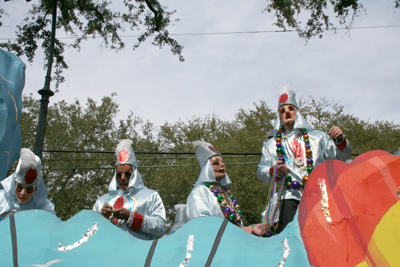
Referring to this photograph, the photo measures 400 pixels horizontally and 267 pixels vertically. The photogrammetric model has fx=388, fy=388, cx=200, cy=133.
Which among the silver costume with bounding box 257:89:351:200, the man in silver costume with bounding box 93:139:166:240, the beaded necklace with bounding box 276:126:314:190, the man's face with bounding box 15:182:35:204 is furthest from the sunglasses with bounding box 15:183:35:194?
the beaded necklace with bounding box 276:126:314:190

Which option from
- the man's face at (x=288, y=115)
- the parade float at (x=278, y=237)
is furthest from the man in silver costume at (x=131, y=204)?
the man's face at (x=288, y=115)

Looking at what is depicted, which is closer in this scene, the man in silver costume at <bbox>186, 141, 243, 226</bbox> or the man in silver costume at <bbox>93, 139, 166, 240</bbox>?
the man in silver costume at <bbox>186, 141, 243, 226</bbox>

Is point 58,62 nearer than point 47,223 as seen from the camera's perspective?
No

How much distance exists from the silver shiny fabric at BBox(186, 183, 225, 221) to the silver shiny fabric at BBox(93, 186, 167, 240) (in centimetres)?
46

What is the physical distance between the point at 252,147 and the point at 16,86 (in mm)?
17791

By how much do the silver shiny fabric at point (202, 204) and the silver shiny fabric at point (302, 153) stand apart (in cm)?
60

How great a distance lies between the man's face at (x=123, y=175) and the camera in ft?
13.7

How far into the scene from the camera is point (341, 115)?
22.3m

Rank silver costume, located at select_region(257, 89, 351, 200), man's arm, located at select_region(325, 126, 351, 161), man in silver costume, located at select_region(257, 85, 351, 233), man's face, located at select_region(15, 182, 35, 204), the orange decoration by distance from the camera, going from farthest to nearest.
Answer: man's face, located at select_region(15, 182, 35, 204), silver costume, located at select_region(257, 89, 351, 200), man in silver costume, located at select_region(257, 85, 351, 233), man's arm, located at select_region(325, 126, 351, 161), the orange decoration

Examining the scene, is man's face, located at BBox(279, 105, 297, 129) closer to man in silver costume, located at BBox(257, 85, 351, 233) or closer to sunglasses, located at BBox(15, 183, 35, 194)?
man in silver costume, located at BBox(257, 85, 351, 233)

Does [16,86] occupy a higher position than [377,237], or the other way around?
[16,86]

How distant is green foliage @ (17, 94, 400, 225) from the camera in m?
16.0

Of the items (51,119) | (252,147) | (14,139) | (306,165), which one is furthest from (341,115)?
(14,139)

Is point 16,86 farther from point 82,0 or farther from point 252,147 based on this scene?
point 252,147
